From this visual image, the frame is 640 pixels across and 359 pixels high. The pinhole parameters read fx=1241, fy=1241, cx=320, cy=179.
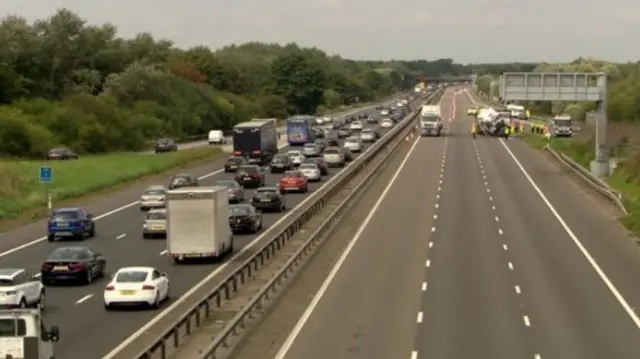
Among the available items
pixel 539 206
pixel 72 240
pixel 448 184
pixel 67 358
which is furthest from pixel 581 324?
pixel 448 184

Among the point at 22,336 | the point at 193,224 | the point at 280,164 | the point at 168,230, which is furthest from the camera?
the point at 280,164

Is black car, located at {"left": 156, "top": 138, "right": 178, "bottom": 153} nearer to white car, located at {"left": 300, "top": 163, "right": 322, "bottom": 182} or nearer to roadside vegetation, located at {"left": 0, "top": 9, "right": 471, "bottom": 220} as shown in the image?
roadside vegetation, located at {"left": 0, "top": 9, "right": 471, "bottom": 220}

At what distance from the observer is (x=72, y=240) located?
48781mm

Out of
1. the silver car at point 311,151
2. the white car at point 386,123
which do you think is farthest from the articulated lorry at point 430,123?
the silver car at point 311,151

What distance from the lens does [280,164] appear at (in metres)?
84.3

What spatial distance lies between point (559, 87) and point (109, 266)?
6286 centimetres

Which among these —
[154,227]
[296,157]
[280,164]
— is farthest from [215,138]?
[154,227]

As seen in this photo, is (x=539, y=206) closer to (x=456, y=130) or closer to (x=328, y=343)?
(x=328, y=343)

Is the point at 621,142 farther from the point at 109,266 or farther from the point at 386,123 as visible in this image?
the point at 109,266

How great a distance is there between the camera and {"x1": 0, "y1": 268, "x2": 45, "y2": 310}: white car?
3032cm

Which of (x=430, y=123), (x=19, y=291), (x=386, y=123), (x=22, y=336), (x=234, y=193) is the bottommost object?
(x=386, y=123)

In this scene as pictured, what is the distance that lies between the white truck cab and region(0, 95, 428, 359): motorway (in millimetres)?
4843

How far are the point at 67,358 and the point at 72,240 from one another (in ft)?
78.3

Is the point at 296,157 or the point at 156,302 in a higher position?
the point at 156,302
